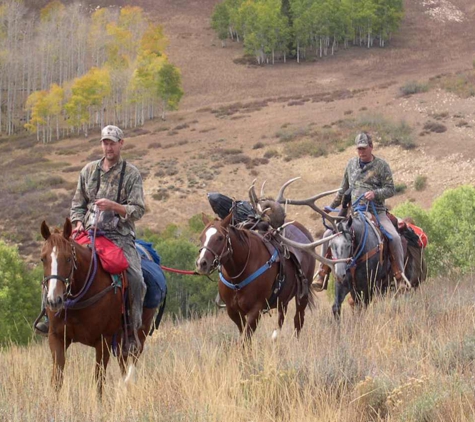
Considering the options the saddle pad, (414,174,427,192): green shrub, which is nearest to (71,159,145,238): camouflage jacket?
the saddle pad

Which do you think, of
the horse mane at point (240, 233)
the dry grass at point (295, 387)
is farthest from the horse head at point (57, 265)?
the horse mane at point (240, 233)

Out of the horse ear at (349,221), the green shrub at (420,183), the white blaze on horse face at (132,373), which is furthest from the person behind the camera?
the green shrub at (420,183)

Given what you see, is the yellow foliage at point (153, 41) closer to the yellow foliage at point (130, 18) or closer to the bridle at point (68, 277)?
the yellow foliage at point (130, 18)

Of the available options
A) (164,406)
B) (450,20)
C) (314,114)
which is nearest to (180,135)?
(314,114)

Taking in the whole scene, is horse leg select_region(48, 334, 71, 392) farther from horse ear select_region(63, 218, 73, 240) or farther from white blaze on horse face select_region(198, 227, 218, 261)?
white blaze on horse face select_region(198, 227, 218, 261)

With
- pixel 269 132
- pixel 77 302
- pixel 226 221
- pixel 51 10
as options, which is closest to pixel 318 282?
pixel 226 221

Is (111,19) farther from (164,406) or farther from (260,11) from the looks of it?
(164,406)

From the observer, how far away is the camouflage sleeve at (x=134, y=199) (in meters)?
7.68

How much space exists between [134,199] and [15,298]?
731 inches

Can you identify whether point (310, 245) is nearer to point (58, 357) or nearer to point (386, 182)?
point (386, 182)

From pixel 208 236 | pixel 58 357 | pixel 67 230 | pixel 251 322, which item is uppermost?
pixel 67 230

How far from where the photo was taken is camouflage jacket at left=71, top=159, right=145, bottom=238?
25.5 feet

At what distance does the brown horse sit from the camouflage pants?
0.16m

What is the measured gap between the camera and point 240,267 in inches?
374
